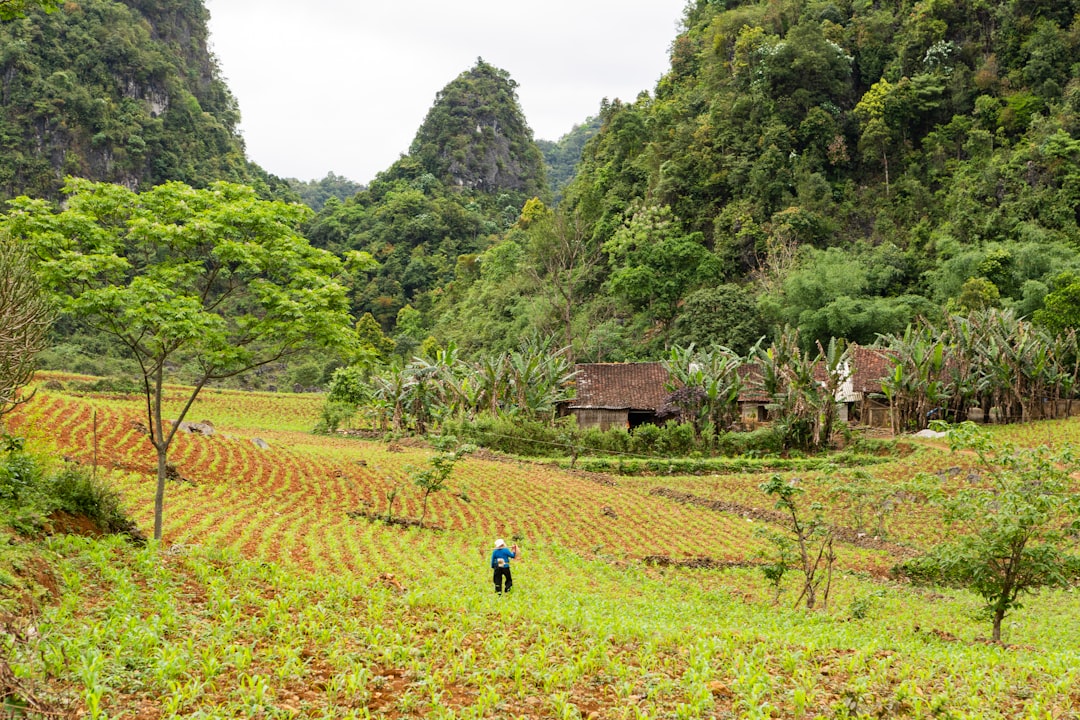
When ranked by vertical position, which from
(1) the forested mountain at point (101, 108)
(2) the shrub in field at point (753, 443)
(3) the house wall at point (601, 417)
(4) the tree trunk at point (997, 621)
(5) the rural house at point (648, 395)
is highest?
(1) the forested mountain at point (101, 108)

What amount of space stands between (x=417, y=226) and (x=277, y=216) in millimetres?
65811

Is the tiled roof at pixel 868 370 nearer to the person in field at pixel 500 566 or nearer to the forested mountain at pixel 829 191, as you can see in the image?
the forested mountain at pixel 829 191

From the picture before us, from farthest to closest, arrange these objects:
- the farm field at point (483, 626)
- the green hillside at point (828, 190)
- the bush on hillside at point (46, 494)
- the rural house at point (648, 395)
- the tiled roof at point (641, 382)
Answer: the green hillside at point (828, 190)
the tiled roof at point (641, 382)
the rural house at point (648, 395)
the bush on hillside at point (46, 494)
the farm field at point (483, 626)

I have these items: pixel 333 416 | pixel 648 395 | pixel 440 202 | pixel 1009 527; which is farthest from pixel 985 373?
pixel 440 202

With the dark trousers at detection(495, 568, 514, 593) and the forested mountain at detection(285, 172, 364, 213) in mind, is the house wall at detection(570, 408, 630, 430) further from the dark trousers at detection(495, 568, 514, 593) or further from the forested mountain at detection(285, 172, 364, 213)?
the forested mountain at detection(285, 172, 364, 213)

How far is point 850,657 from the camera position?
7.16 meters

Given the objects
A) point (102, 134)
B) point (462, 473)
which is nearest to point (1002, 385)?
point (462, 473)

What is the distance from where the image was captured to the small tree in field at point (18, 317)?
28.1 ft

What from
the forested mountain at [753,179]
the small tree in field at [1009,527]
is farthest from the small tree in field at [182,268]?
the forested mountain at [753,179]

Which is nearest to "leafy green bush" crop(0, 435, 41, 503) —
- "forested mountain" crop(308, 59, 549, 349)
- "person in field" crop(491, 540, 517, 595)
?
"person in field" crop(491, 540, 517, 595)

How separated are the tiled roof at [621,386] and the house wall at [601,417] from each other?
1.20ft

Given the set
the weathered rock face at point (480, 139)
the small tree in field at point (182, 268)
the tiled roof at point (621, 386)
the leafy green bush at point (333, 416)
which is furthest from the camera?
the weathered rock face at point (480, 139)

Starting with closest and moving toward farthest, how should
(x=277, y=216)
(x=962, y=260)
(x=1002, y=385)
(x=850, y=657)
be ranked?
(x=850, y=657) < (x=277, y=216) < (x=1002, y=385) < (x=962, y=260)

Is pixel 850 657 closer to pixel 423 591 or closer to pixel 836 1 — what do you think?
pixel 423 591
